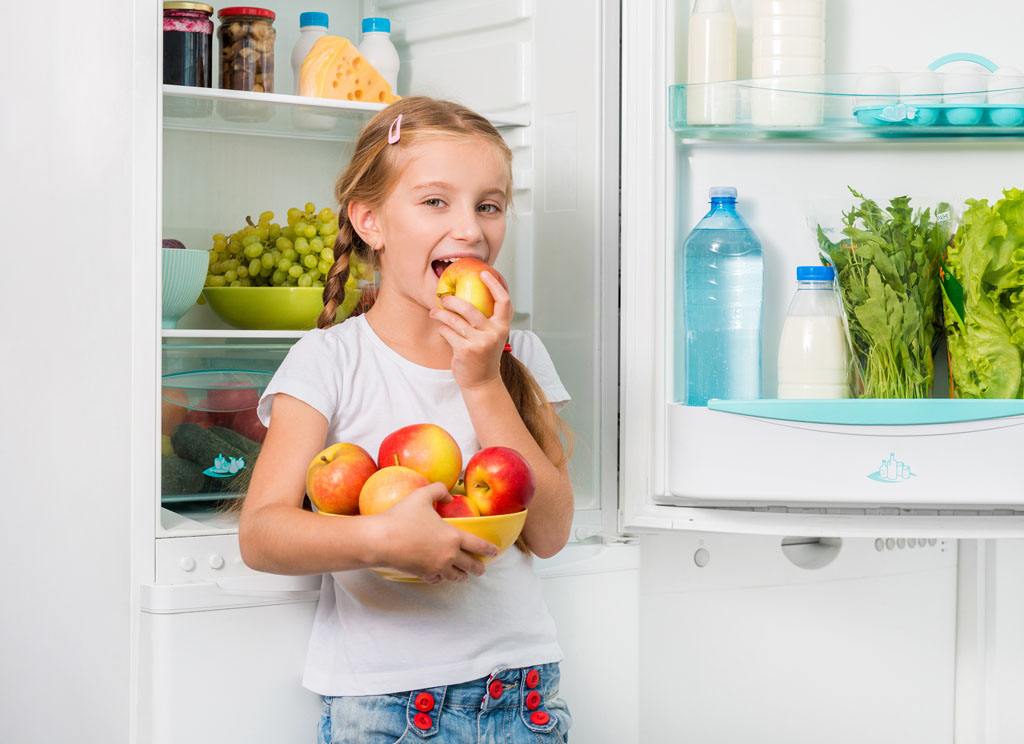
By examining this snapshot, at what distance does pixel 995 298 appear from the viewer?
5.12 feet

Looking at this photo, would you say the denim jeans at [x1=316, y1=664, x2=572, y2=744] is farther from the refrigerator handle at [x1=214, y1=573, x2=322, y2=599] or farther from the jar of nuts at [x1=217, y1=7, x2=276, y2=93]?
the jar of nuts at [x1=217, y1=7, x2=276, y2=93]

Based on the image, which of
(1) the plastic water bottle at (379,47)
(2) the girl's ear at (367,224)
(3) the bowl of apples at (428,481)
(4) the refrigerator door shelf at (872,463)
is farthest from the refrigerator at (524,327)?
(3) the bowl of apples at (428,481)

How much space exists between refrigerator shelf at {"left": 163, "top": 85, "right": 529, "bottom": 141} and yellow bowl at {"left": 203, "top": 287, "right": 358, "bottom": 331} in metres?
0.23

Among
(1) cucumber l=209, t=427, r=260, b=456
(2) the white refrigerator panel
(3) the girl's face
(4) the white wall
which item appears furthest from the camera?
(2) the white refrigerator panel

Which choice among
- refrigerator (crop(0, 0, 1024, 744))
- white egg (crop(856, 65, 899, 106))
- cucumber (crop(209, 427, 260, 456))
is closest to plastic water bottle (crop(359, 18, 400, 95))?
refrigerator (crop(0, 0, 1024, 744))

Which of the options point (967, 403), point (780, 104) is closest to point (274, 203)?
point (780, 104)

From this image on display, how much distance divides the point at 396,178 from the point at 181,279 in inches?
12.9

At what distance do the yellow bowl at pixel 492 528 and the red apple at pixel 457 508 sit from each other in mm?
11

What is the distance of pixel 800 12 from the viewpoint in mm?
1589

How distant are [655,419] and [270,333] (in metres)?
0.52

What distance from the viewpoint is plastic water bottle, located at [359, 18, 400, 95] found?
1805 millimetres

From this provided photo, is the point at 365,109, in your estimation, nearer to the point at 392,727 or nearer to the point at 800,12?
the point at 800,12

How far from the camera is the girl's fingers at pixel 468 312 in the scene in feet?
4.20

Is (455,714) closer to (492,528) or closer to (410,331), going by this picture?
(492,528)
